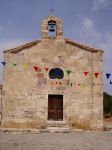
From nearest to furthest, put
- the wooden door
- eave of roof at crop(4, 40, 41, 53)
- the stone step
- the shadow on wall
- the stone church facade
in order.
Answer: the stone step
the stone church facade
the wooden door
eave of roof at crop(4, 40, 41, 53)
the shadow on wall

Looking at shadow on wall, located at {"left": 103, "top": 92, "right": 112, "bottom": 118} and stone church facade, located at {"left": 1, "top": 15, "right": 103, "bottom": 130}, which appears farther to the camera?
shadow on wall, located at {"left": 103, "top": 92, "right": 112, "bottom": 118}

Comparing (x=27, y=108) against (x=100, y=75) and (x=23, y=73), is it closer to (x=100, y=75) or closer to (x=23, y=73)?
(x=23, y=73)

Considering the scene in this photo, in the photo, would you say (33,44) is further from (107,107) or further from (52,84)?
(107,107)

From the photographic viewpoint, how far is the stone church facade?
1961 centimetres

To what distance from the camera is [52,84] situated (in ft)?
65.6

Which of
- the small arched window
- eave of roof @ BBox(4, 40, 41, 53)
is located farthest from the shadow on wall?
eave of roof @ BBox(4, 40, 41, 53)

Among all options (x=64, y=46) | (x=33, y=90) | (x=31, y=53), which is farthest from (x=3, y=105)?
(x=64, y=46)

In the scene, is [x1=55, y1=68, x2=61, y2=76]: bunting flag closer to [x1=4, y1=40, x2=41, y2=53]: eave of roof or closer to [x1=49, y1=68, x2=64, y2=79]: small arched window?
[x1=49, y1=68, x2=64, y2=79]: small arched window

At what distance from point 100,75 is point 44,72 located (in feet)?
11.3

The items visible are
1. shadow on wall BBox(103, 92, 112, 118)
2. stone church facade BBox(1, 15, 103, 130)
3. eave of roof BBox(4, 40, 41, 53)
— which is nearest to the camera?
stone church facade BBox(1, 15, 103, 130)

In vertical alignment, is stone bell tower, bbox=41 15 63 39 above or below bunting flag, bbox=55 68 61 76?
above

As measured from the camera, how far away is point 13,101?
64.7 ft

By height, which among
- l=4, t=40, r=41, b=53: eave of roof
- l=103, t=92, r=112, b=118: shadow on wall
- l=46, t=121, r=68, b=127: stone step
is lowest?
l=46, t=121, r=68, b=127: stone step

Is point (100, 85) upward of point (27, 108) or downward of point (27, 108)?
upward
